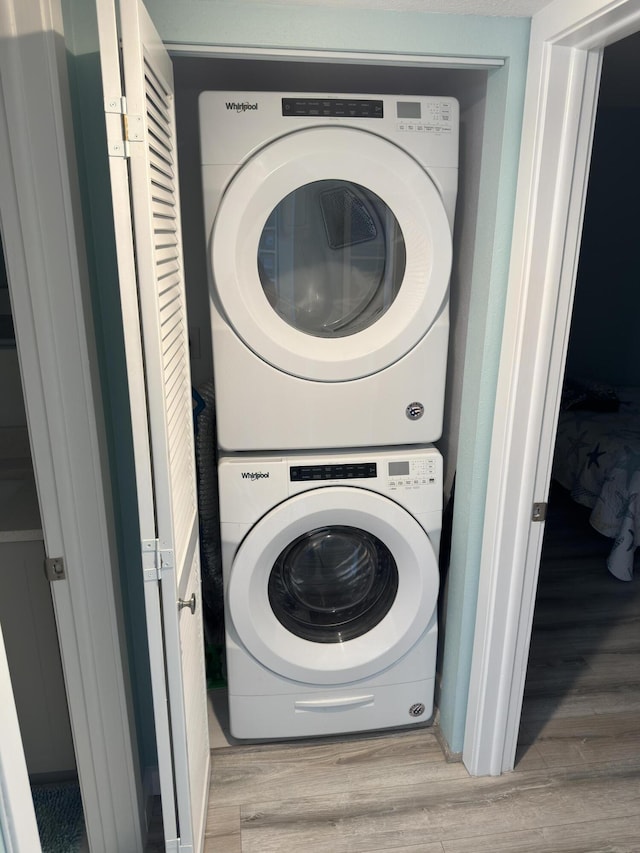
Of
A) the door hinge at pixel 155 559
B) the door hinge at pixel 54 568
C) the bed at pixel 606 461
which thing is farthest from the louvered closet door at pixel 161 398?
the bed at pixel 606 461

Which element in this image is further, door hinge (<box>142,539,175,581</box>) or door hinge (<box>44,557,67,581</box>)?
door hinge (<box>44,557,67,581</box>)

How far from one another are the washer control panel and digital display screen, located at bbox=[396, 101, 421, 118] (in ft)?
2.80

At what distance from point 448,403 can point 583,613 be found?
134 centimetres

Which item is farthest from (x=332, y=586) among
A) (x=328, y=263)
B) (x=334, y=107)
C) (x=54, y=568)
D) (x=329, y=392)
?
(x=334, y=107)

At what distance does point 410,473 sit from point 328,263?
601 millimetres

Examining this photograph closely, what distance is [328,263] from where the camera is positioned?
1.62 meters

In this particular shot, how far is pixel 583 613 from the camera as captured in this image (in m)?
2.61

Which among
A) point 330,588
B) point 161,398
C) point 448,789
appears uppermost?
point 161,398

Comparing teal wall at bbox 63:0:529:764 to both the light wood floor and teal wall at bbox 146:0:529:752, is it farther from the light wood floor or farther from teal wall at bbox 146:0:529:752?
the light wood floor

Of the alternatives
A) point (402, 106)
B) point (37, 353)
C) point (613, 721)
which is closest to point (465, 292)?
point (402, 106)

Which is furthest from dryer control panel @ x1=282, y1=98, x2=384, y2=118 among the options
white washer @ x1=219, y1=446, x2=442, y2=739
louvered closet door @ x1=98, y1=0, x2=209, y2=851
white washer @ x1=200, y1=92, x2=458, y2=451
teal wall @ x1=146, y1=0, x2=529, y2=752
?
white washer @ x1=219, y1=446, x2=442, y2=739

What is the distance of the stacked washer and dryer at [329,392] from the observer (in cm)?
144

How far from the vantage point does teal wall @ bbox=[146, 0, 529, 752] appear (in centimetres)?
127

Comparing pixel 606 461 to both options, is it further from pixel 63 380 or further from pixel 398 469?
pixel 63 380
